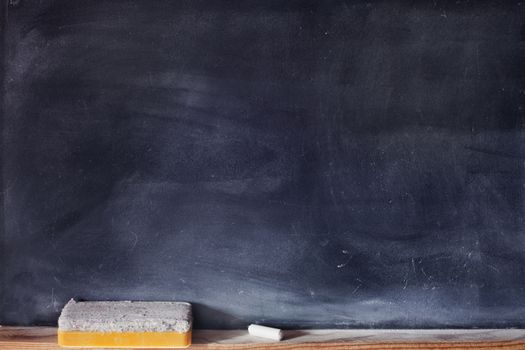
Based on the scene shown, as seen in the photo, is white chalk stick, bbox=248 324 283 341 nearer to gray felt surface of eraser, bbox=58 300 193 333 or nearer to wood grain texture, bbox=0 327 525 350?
wood grain texture, bbox=0 327 525 350

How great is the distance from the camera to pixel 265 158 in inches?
60.5

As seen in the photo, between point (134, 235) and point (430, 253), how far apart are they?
0.72 m

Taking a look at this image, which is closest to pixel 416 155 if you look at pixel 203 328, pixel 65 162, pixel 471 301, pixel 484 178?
pixel 484 178

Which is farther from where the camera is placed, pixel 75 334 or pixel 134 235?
pixel 134 235

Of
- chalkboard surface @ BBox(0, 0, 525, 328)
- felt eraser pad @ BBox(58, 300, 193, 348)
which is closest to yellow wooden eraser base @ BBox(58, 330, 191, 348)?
felt eraser pad @ BBox(58, 300, 193, 348)

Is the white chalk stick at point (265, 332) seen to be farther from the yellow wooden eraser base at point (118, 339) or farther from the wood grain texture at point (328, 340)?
the yellow wooden eraser base at point (118, 339)

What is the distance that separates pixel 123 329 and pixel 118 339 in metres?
0.03

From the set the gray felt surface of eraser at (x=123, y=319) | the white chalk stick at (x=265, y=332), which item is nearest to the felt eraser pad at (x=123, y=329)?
the gray felt surface of eraser at (x=123, y=319)

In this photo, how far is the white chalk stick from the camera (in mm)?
1504

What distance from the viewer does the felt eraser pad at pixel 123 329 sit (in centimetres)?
144

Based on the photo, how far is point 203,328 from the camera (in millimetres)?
1569

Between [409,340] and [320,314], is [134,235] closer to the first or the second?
[320,314]

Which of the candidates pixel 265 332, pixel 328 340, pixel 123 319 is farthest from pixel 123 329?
pixel 328 340

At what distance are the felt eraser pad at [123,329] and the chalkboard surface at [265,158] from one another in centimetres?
10
